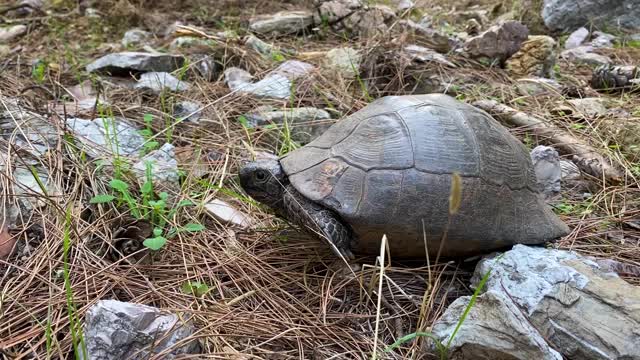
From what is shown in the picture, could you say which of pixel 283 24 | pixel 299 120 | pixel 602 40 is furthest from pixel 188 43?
pixel 602 40

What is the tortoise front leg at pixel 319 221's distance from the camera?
6.16 ft

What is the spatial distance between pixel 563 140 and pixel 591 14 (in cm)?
317

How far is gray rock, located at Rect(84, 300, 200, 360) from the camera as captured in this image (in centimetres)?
139

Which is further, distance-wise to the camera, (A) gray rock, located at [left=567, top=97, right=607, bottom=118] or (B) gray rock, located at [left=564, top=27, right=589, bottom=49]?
(B) gray rock, located at [left=564, top=27, right=589, bottom=49]

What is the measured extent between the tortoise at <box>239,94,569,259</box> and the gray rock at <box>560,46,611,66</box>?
2.71 meters

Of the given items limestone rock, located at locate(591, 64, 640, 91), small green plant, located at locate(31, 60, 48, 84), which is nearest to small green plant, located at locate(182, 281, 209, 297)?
small green plant, located at locate(31, 60, 48, 84)

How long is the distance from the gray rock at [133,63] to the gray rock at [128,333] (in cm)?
268

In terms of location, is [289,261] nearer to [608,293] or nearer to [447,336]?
[447,336]

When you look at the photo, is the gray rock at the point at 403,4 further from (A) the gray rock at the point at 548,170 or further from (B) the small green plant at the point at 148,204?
(B) the small green plant at the point at 148,204

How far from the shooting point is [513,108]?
3.35 m

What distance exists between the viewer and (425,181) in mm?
1865

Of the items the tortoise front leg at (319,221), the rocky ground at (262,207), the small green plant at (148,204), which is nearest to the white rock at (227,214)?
the rocky ground at (262,207)

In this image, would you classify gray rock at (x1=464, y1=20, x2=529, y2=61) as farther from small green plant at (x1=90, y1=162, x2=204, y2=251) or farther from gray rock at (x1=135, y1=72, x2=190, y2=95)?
small green plant at (x1=90, y1=162, x2=204, y2=251)

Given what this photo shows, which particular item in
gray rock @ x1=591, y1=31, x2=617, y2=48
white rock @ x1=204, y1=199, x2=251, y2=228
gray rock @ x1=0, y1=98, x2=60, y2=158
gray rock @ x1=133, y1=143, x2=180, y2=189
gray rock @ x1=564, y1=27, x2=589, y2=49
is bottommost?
gray rock @ x1=564, y1=27, x2=589, y2=49
